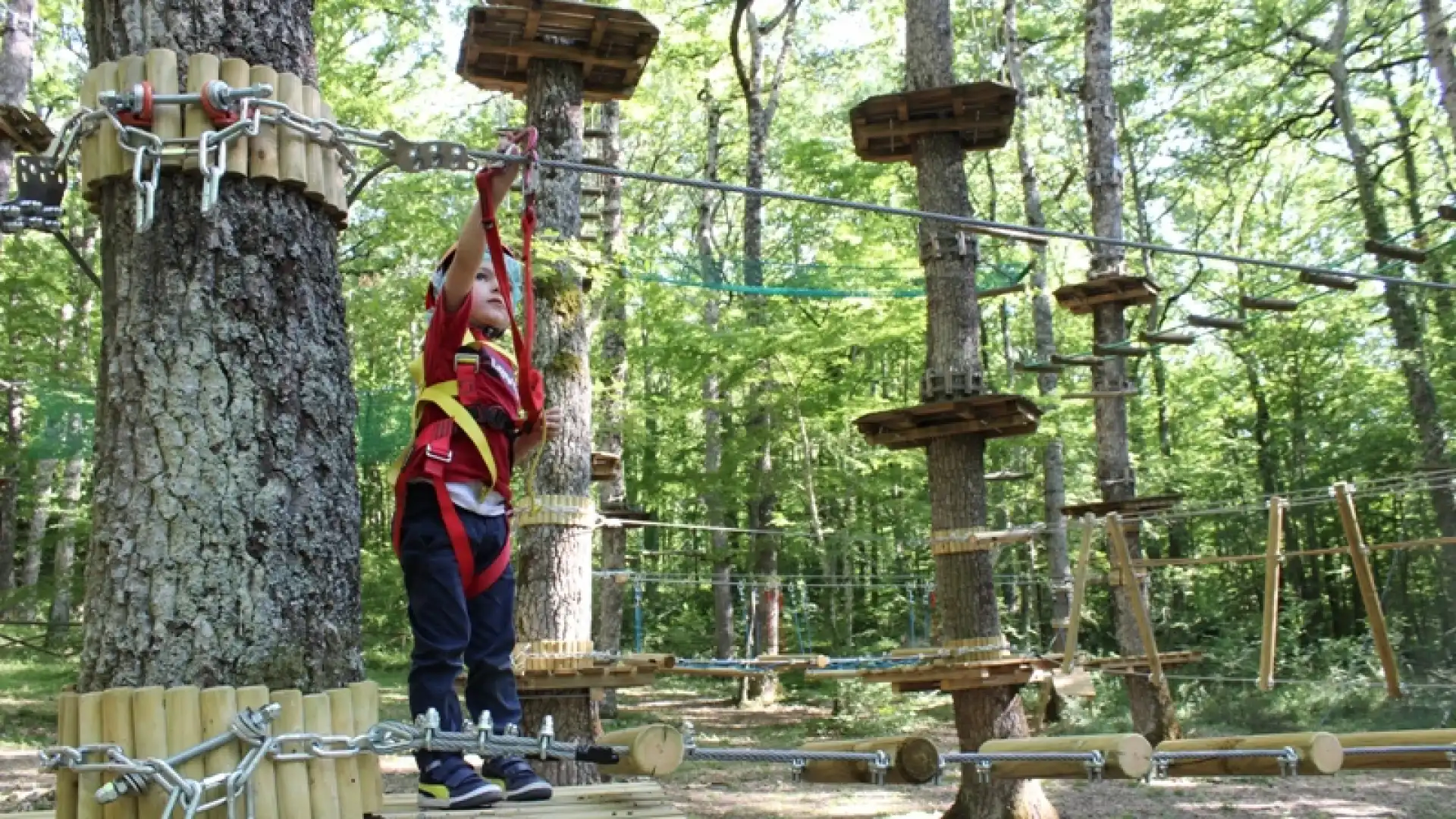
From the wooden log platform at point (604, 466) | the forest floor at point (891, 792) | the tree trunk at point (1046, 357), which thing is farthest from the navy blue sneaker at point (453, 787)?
the tree trunk at point (1046, 357)

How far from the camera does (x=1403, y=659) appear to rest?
13938mm

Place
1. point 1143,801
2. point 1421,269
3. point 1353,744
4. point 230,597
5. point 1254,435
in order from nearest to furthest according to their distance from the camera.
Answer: point 230,597 < point 1353,744 < point 1143,801 < point 1421,269 < point 1254,435

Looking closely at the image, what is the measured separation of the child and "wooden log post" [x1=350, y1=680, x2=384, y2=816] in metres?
0.63

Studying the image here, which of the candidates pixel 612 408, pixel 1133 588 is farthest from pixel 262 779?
pixel 612 408

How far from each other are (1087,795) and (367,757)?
328 inches

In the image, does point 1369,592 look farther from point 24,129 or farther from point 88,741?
point 24,129

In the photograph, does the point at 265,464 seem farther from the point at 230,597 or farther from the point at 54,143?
the point at 54,143

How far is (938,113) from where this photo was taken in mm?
7141

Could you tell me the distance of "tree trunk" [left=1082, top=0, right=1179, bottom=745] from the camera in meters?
9.52

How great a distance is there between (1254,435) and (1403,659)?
6338 mm

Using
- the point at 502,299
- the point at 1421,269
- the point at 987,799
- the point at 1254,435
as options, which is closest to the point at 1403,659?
the point at 1421,269

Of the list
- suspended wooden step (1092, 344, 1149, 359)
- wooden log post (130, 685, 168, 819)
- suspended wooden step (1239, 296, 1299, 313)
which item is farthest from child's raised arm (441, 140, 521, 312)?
suspended wooden step (1092, 344, 1149, 359)

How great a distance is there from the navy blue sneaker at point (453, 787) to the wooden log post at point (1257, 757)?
2.13 m

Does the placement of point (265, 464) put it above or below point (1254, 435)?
below
